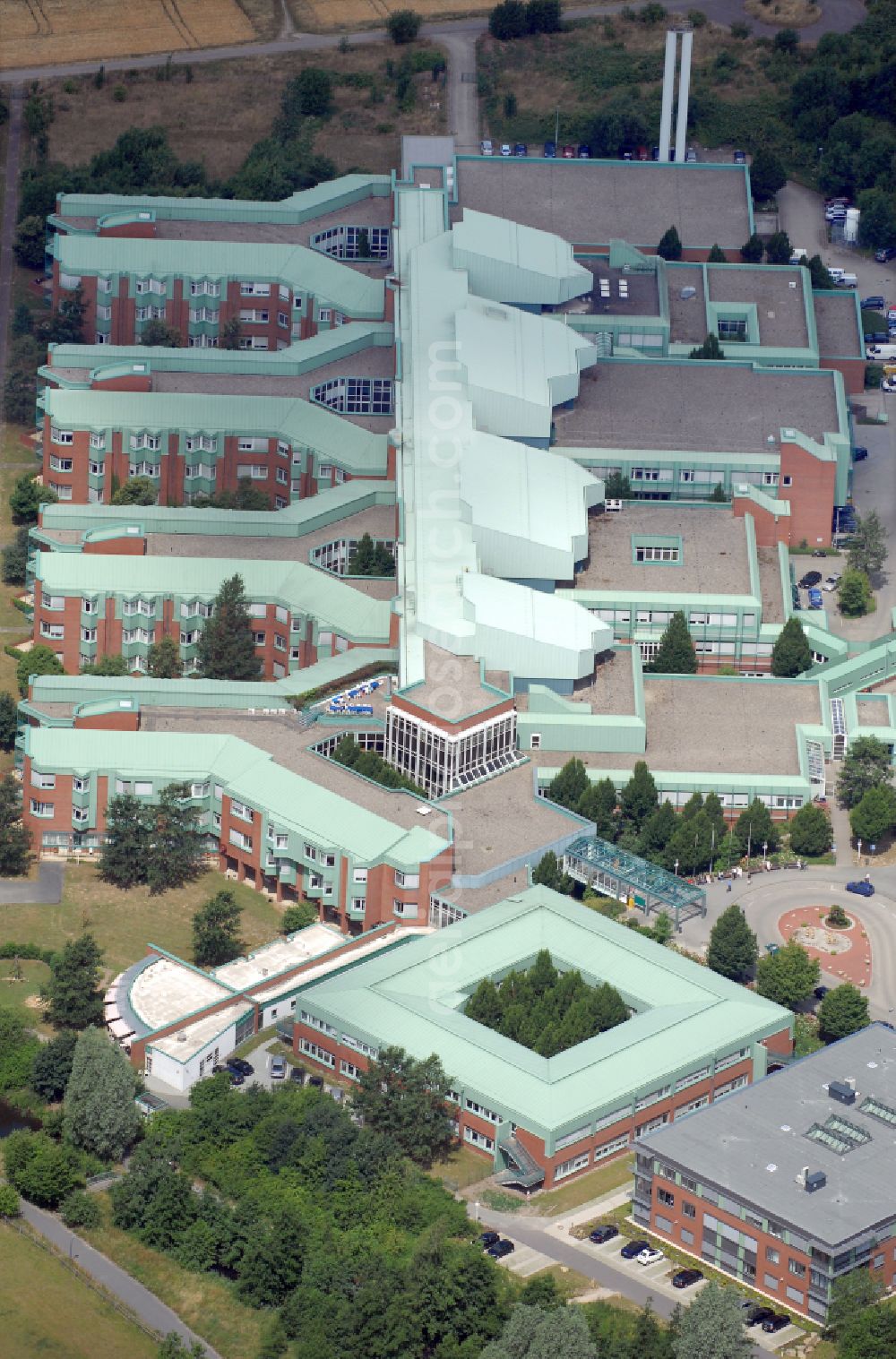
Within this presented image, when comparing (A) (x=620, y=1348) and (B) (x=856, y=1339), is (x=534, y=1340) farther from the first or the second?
(B) (x=856, y=1339)

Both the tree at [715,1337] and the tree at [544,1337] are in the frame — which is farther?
the tree at [715,1337]

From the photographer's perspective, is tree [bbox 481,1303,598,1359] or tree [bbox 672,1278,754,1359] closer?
tree [bbox 481,1303,598,1359]

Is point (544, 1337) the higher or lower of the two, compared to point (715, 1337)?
higher

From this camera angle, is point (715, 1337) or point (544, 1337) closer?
point (544, 1337)

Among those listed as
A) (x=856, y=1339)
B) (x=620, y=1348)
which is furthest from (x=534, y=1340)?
(x=856, y=1339)
